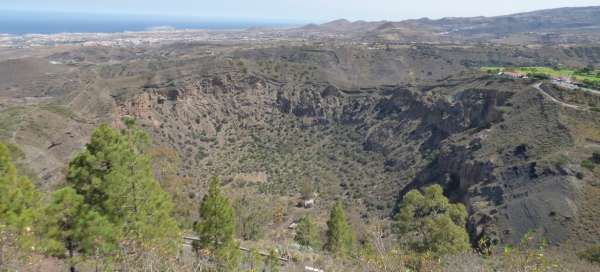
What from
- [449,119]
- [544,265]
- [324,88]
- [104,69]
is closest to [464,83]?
[449,119]

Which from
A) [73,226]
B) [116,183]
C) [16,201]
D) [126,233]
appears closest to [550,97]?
[116,183]

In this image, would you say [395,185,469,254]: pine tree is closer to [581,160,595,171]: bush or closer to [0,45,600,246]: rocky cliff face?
[0,45,600,246]: rocky cliff face

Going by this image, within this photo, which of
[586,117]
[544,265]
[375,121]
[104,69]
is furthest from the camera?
[104,69]

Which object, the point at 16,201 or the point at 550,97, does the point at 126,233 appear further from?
the point at 550,97

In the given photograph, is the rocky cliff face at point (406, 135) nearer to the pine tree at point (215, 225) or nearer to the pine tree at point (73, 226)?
the pine tree at point (215, 225)

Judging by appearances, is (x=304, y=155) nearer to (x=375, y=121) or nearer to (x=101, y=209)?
(x=375, y=121)
